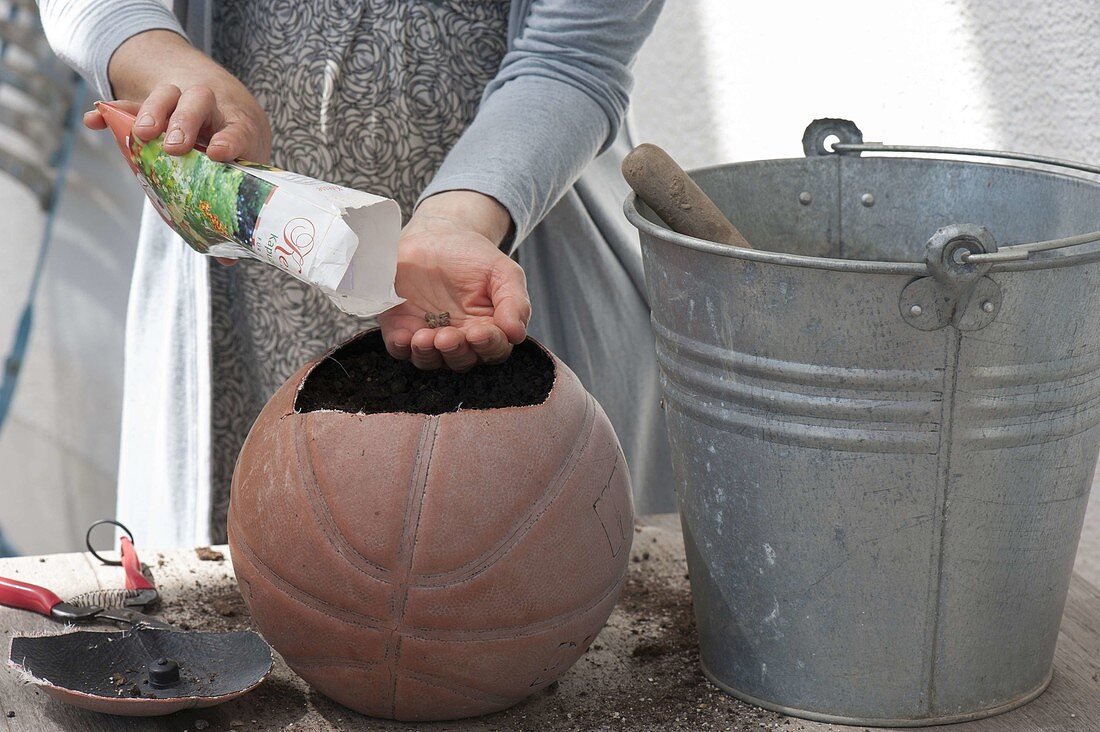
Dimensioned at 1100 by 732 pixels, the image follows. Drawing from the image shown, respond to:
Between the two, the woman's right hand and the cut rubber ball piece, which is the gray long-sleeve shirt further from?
the cut rubber ball piece

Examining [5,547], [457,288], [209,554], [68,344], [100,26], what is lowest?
[5,547]

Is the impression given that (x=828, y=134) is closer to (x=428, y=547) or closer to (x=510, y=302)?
(x=510, y=302)

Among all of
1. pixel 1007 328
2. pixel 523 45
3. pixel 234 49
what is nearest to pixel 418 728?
pixel 1007 328

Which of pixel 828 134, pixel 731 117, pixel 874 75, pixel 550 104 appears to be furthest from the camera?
pixel 731 117

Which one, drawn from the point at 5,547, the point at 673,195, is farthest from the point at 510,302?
the point at 5,547

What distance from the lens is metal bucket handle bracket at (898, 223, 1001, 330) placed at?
0.88 metres

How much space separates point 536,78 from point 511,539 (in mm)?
660

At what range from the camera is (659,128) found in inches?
101

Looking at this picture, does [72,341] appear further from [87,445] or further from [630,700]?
[630,700]

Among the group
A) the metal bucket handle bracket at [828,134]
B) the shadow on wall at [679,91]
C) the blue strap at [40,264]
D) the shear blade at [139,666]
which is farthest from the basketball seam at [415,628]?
the blue strap at [40,264]

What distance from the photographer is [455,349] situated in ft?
3.39

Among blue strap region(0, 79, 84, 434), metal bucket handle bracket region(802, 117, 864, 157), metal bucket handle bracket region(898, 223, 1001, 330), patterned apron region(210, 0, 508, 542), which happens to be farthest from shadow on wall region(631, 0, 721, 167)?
metal bucket handle bracket region(898, 223, 1001, 330)

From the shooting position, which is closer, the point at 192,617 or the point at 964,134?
the point at 192,617

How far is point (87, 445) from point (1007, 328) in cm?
265
